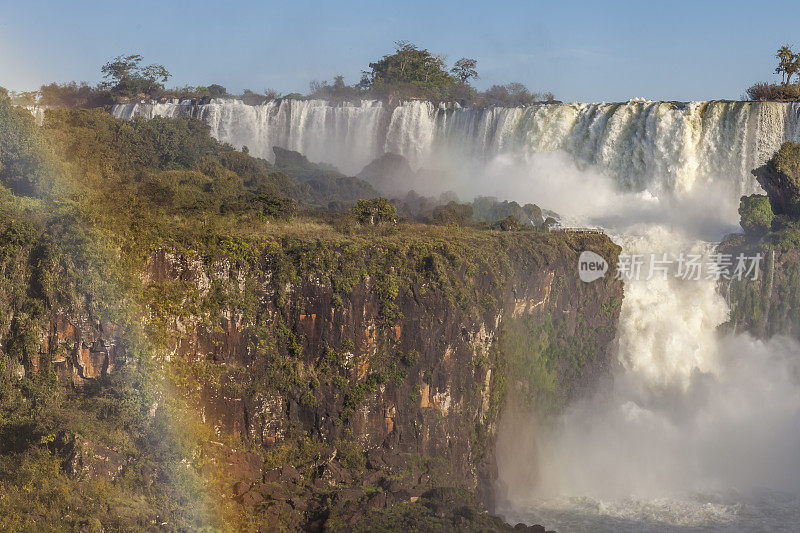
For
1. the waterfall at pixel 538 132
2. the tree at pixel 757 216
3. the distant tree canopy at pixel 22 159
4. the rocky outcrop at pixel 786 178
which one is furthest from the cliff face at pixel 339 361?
the waterfall at pixel 538 132

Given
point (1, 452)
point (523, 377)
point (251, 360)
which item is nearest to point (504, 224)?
point (523, 377)

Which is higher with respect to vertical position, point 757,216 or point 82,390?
point 757,216

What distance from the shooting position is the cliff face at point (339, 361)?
45.8 ft

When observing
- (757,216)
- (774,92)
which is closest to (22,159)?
(757,216)

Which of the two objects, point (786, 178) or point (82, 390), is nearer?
point (82, 390)

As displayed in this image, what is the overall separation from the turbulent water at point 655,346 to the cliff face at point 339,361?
3.29 metres

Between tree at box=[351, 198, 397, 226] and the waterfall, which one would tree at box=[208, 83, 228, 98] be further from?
tree at box=[351, 198, 397, 226]

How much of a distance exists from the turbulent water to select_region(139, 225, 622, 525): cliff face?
329cm

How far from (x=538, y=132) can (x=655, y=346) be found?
47.1 feet

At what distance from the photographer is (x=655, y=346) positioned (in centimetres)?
2369

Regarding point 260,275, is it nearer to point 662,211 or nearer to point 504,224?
point 504,224

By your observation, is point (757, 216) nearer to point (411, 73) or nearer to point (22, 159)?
point (22, 159)

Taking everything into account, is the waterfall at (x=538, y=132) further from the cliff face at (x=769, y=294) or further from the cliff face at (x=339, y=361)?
the cliff face at (x=339, y=361)

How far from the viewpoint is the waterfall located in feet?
96.6
